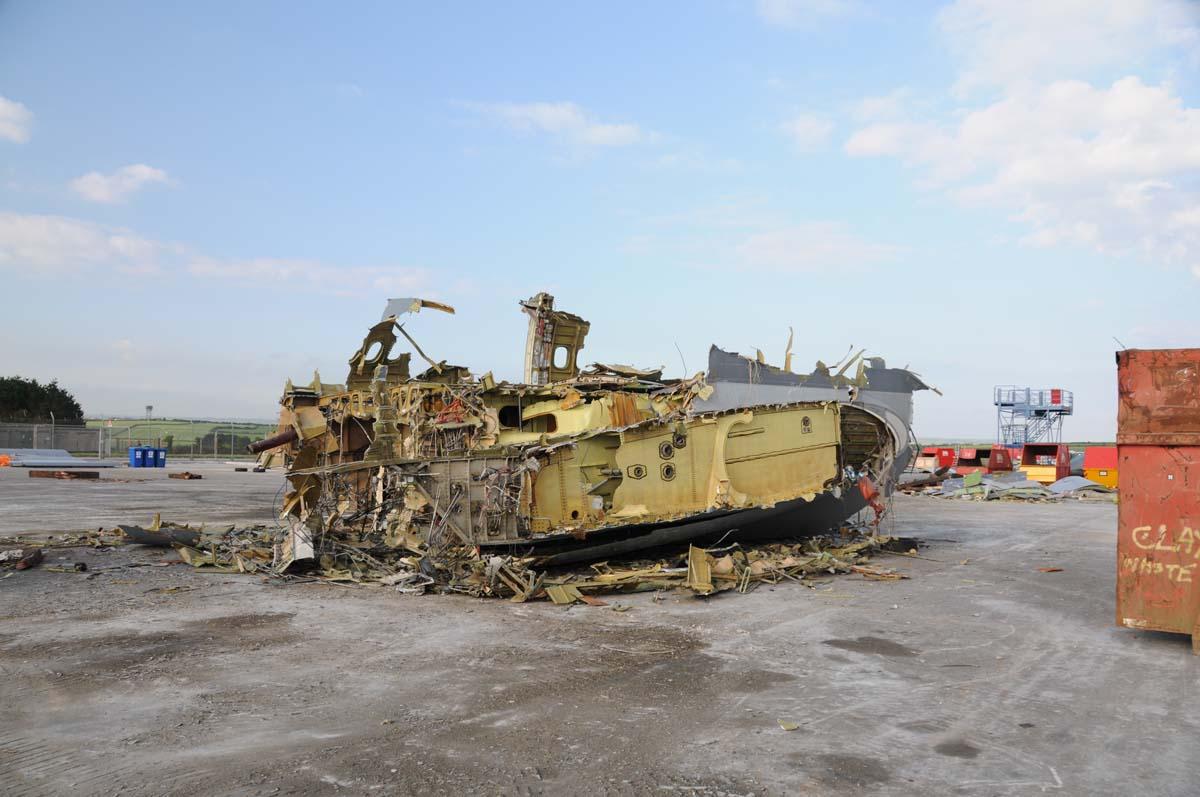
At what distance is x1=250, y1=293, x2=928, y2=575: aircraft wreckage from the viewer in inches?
381

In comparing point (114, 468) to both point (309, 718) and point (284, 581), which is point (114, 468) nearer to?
point (284, 581)

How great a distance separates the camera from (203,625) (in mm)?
7410

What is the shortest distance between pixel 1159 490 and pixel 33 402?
208 feet

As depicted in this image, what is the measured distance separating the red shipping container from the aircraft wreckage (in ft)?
14.6

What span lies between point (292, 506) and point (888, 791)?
34.5 ft

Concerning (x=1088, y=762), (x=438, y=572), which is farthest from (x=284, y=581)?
(x=1088, y=762)

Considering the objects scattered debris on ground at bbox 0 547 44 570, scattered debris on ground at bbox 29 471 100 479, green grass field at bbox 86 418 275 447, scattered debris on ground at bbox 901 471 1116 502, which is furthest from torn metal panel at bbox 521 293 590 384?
green grass field at bbox 86 418 275 447

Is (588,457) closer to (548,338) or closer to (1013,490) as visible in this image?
(548,338)

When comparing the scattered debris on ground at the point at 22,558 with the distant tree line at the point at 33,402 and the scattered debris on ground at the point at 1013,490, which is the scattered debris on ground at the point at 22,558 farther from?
the distant tree line at the point at 33,402

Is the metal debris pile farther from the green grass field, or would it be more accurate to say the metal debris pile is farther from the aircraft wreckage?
the green grass field

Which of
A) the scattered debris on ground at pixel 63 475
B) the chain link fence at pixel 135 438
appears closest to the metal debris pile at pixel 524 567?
the scattered debris on ground at pixel 63 475

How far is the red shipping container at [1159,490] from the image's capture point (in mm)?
6469

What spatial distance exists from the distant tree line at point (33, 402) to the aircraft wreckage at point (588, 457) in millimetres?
47939

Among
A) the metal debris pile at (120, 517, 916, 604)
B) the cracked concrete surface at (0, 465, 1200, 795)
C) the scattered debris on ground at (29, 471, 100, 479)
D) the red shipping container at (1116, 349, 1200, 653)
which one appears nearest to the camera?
the cracked concrete surface at (0, 465, 1200, 795)
